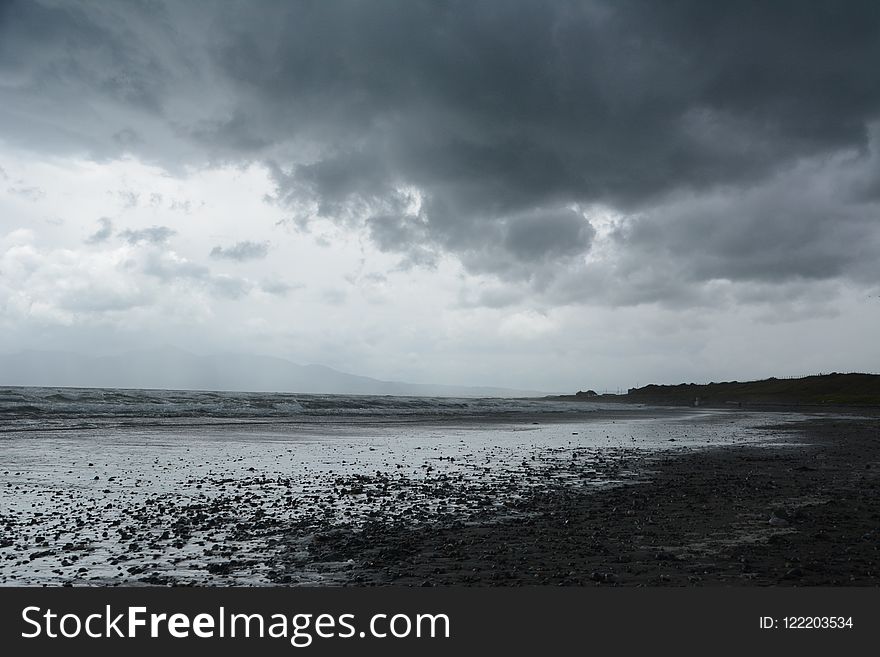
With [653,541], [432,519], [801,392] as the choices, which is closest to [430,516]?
[432,519]

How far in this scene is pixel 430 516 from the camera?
15.4 m

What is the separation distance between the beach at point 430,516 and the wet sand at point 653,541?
0.05 meters

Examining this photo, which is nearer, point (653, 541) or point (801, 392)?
point (653, 541)

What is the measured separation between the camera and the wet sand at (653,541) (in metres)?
10.4

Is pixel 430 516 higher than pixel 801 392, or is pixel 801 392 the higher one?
pixel 430 516

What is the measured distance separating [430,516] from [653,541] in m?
5.41

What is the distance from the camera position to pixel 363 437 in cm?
4150

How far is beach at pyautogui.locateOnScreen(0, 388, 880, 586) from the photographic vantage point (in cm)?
1066

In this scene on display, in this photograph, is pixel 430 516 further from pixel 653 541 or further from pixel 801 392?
pixel 801 392

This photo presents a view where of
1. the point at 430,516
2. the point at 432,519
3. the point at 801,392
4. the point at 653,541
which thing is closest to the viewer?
the point at 653,541

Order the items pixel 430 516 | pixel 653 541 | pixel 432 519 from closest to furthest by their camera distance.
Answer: pixel 653 541 → pixel 432 519 → pixel 430 516

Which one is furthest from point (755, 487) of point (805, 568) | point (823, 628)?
point (823, 628)

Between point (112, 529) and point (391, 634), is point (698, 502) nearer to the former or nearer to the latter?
point (391, 634)

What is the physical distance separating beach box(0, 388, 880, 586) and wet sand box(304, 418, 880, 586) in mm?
54
